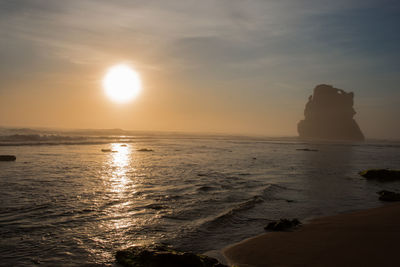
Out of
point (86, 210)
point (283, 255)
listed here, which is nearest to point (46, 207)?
point (86, 210)

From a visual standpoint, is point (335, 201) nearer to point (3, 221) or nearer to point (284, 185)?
point (284, 185)

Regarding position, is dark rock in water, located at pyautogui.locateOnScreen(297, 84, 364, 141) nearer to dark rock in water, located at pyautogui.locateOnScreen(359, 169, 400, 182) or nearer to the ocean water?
dark rock in water, located at pyautogui.locateOnScreen(359, 169, 400, 182)

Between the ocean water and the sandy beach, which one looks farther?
the ocean water

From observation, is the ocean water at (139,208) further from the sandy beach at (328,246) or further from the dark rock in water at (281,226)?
the sandy beach at (328,246)

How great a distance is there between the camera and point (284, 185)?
1711 cm

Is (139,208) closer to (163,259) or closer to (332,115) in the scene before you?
(163,259)

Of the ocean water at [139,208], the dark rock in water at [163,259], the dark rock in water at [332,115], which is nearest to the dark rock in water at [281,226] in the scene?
the ocean water at [139,208]

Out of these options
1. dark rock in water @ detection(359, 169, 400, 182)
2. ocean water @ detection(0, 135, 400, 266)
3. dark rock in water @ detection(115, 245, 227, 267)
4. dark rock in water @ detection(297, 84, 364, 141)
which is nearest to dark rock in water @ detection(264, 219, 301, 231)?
ocean water @ detection(0, 135, 400, 266)

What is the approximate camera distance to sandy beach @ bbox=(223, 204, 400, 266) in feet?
20.5

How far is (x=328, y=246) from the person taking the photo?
23.4 feet

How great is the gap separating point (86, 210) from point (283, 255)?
301 inches

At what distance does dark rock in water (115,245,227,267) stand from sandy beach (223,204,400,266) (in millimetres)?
937

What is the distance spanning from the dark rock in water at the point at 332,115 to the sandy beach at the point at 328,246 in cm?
17616

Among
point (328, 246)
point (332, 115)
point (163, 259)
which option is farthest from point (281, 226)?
point (332, 115)
